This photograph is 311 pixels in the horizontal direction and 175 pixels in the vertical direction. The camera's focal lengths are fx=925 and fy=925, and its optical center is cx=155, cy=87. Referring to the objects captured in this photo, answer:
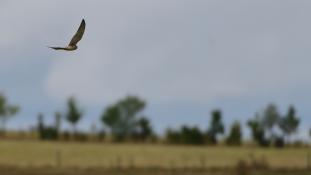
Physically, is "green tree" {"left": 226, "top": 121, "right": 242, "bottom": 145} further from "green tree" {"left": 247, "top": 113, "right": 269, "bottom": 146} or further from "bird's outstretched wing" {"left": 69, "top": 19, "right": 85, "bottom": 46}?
"bird's outstretched wing" {"left": 69, "top": 19, "right": 85, "bottom": 46}

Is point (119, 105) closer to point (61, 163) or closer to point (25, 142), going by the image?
point (25, 142)

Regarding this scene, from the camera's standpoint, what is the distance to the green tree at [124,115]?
108 m

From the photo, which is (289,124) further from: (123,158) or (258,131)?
(123,158)

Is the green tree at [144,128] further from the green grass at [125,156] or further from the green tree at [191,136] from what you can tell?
the green grass at [125,156]

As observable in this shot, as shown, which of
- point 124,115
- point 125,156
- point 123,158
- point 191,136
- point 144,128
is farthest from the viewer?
point 124,115

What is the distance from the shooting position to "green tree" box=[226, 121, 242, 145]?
8650cm

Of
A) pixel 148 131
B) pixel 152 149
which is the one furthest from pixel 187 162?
pixel 148 131

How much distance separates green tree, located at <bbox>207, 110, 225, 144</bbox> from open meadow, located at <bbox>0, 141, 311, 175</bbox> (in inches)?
583

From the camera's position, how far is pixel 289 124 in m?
97.2

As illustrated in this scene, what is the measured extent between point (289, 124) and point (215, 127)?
28.1 feet

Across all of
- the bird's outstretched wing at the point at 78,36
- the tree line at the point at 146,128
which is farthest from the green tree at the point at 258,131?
the bird's outstretched wing at the point at 78,36

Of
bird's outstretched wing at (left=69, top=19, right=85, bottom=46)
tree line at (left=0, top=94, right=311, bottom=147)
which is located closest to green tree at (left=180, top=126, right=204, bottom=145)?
tree line at (left=0, top=94, right=311, bottom=147)

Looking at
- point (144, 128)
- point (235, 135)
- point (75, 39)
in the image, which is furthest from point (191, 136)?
point (75, 39)

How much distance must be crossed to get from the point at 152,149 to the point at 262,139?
64.1ft
